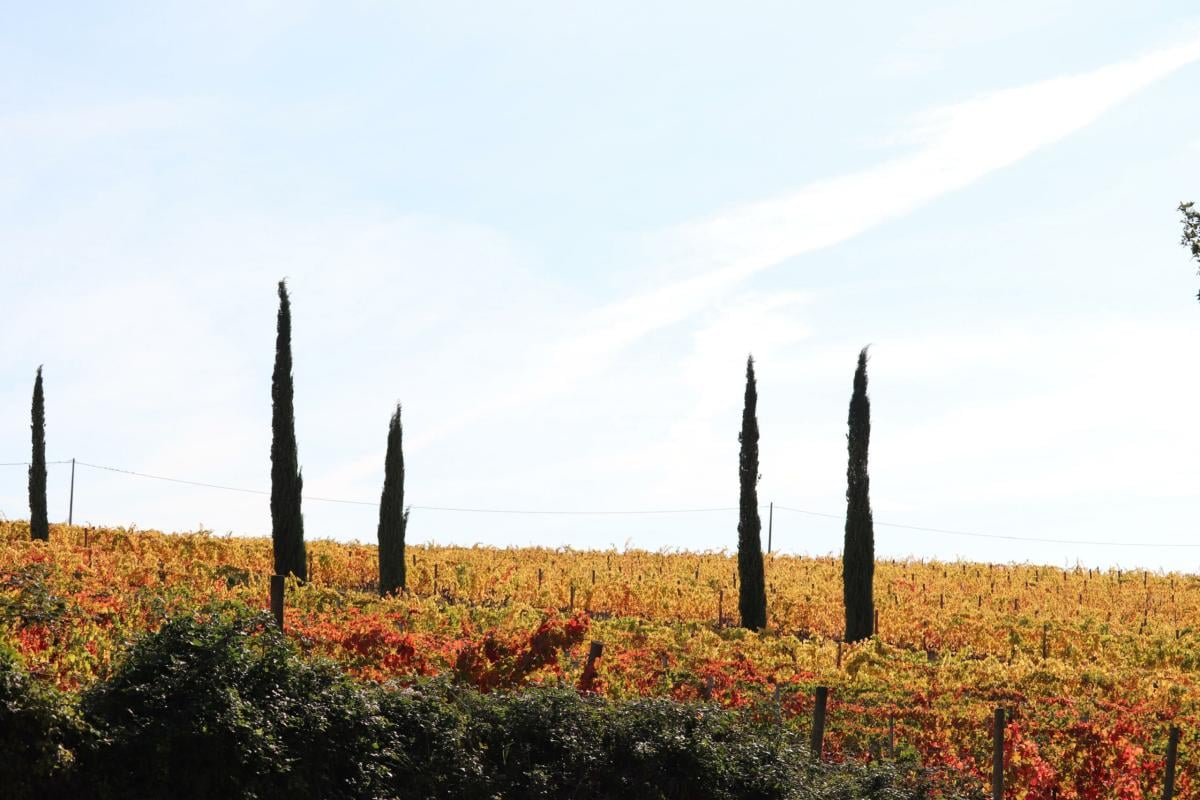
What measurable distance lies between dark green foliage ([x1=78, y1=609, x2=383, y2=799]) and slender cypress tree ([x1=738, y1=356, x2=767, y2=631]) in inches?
842

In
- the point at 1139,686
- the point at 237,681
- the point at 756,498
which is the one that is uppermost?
the point at 756,498

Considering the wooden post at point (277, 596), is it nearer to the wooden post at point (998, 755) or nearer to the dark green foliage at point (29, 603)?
the dark green foliage at point (29, 603)

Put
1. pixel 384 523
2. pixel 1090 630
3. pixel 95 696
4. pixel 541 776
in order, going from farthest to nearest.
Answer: pixel 384 523
pixel 1090 630
pixel 541 776
pixel 95 696

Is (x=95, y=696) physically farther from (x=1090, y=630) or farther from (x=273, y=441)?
(x=1090, y=630)

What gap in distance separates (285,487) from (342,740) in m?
21.6

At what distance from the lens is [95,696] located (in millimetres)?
12430

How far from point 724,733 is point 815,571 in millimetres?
31779

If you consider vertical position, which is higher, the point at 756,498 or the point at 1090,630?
the point at 756,498

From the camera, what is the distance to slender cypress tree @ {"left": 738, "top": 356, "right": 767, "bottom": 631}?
1335 inches

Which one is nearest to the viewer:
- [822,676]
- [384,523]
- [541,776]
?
[541,776]

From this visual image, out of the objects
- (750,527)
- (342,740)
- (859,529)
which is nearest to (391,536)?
(750,527)

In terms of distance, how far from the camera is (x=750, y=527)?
34875 mm

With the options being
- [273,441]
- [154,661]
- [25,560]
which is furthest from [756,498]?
[154,661]

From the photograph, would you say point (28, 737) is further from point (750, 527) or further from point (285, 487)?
point (750, 527)
